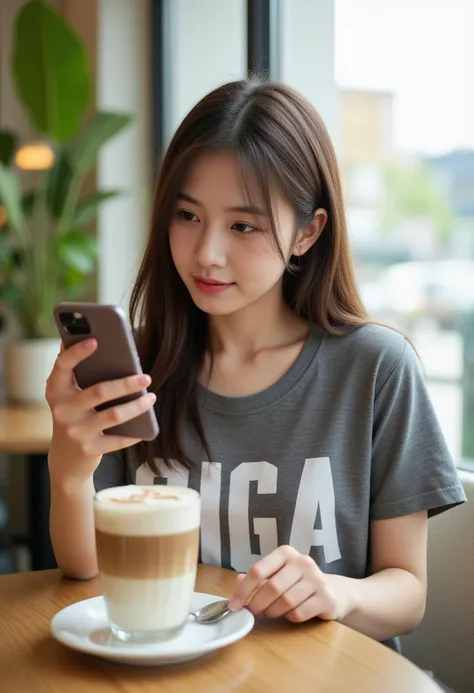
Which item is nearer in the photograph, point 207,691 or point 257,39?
point 207,691

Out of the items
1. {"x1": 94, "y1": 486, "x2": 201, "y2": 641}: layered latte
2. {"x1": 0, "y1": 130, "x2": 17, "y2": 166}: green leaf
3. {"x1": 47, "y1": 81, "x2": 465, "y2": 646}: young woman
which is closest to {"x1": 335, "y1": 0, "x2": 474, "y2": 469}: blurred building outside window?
{"x1": 47, "y1": 81, "x2": 465, "y2": 646}: young woman

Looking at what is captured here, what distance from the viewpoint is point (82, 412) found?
1.06 meters

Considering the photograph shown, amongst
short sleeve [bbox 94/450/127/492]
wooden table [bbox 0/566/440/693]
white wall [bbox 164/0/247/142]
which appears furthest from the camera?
white wall [bbox 164/0/247/142]

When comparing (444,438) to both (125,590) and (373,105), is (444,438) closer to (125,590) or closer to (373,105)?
(125,590)

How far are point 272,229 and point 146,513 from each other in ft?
1.98

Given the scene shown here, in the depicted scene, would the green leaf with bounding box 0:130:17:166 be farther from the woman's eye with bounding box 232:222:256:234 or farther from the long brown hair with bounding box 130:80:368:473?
the woman's eye with bounding box 232:222:256:234

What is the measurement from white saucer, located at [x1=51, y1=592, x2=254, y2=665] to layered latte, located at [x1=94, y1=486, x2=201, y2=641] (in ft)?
0.07

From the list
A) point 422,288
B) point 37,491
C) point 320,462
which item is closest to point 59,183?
point 37,491

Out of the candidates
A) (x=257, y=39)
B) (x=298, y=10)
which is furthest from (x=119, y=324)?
(x=298, y=10)

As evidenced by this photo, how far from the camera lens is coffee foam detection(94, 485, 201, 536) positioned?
0.88 meters

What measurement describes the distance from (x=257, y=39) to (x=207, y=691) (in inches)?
88.5

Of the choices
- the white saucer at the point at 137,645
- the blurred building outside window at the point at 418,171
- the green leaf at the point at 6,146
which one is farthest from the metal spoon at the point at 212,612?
the green leaf at the point at 6,146

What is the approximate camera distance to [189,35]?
11.3ft

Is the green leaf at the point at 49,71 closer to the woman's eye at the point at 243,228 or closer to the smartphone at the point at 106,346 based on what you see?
the woman's eye at the point at 243,228
